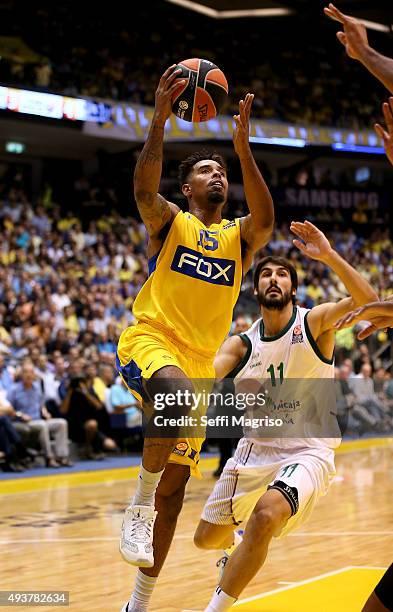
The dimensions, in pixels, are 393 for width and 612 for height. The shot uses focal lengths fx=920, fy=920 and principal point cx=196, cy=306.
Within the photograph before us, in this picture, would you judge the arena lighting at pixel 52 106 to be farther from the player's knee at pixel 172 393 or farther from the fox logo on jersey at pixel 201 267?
the player's knee at pixel 172 393

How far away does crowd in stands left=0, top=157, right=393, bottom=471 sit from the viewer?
12.3 metres

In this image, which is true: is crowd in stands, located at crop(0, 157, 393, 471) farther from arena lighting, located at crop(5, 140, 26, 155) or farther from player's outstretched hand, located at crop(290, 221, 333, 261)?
player's outstretched hand, located at crop(290, 221, 333, 261)

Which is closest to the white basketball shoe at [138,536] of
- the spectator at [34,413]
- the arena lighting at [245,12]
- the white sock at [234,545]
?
the white sock at [234,545]

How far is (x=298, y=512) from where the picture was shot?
5.00 m

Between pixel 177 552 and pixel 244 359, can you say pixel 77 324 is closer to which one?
pixel 177 552

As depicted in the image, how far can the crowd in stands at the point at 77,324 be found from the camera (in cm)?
1228

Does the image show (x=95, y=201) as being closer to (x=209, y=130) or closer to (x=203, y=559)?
(x=209, y=130)

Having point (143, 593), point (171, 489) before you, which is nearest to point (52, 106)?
point (171, 489)

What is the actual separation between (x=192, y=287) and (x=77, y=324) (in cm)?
1082

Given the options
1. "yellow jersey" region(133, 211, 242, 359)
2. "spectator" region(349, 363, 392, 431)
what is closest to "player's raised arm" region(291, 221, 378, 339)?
"yellow jersey" region(133, 211, 242, 359)

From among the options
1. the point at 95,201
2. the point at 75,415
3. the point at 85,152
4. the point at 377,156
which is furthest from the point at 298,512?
the point at 377,156

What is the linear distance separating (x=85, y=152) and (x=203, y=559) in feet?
62.8

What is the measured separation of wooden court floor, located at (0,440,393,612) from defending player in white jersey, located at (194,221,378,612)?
2.13 ft

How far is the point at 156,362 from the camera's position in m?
4.70
